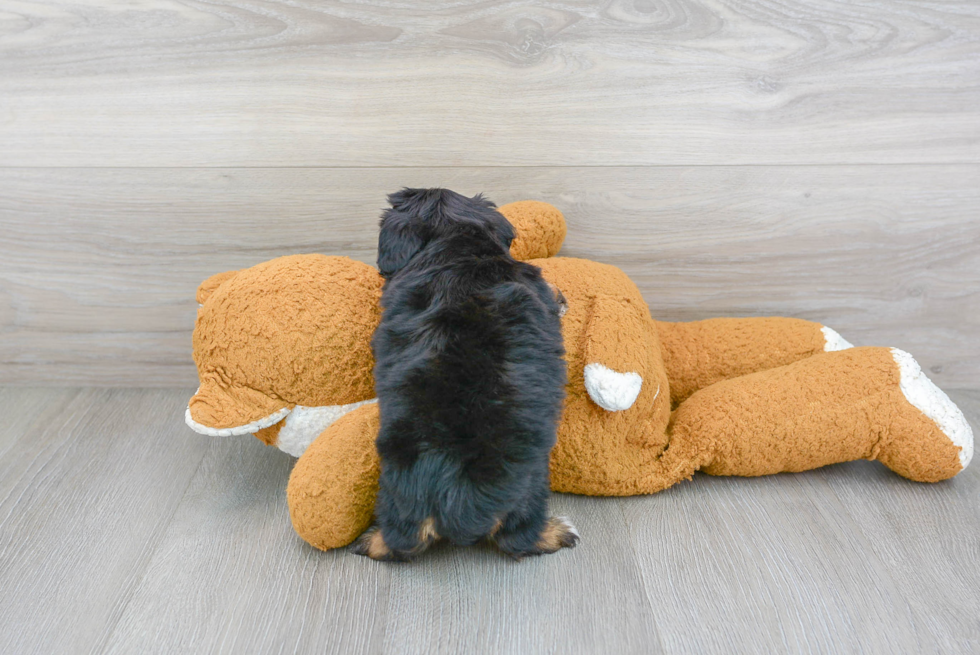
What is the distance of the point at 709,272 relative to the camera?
1.22 meters

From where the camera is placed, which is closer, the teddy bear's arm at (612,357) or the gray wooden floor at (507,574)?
the gray wooden floor at (507,574)

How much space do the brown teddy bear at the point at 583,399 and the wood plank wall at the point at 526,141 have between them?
0.67 feet

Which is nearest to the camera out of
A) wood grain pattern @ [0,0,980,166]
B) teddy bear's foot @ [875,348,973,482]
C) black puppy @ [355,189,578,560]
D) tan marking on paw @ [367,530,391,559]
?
black puppy @ [355,189,578,560]

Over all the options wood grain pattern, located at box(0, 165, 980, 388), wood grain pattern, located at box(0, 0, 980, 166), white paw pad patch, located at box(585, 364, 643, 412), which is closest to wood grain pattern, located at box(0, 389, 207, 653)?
wood grain pattern, located at box(0, 165, 980, 388)

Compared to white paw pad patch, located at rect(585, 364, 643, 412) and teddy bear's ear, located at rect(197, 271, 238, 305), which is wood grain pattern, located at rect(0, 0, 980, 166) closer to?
teddy bear's ear, located at rect(197, 271, 238, 305)

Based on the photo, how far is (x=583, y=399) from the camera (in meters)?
0.92

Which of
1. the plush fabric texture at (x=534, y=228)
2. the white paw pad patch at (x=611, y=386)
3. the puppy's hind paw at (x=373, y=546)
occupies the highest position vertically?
the plush fabric texture at (x=534, y=228)

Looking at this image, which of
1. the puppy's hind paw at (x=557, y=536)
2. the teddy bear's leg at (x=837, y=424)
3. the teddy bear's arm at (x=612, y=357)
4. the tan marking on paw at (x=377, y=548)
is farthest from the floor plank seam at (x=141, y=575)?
the teddy bear's leg at (x=837, y=424)

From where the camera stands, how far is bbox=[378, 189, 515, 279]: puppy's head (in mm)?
822

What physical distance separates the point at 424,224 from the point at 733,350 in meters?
0.56

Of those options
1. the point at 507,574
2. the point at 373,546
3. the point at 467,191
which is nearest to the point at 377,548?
the point at 373,546

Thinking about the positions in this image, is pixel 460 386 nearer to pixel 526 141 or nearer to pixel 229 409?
pixel 229 409

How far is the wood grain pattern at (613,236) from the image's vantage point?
116cm

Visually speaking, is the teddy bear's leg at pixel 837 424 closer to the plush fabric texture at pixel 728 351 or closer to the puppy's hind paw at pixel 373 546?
the plush fabric texture at pixel 728 351
